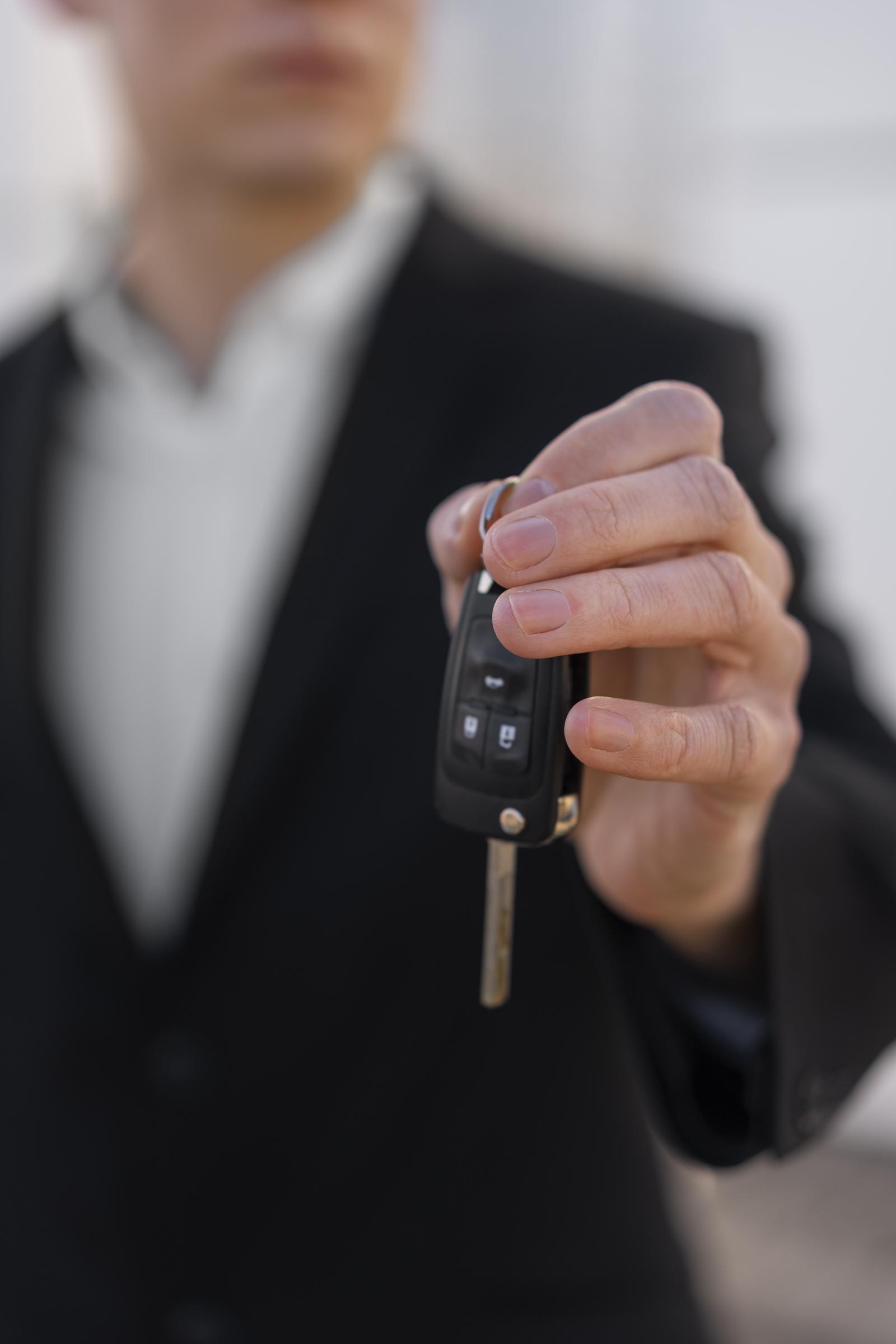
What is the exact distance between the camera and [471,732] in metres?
0.31

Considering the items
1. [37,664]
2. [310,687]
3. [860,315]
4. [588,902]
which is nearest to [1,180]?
[860,315]

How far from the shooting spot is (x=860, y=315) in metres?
1.88

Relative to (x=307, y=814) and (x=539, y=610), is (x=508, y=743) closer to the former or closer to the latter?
(x=539, y=610)

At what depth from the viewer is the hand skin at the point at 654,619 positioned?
29cm

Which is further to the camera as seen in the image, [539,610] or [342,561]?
Result: [342,561]

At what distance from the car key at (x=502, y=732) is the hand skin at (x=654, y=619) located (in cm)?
2

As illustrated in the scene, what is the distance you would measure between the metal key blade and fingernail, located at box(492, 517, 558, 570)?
97 millimetres

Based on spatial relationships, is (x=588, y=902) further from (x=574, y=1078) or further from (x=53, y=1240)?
(x=53, y=1240)

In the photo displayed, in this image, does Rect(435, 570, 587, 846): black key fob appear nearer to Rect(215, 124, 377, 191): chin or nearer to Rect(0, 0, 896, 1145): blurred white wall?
Rect(215, 124, 377, 191): chin

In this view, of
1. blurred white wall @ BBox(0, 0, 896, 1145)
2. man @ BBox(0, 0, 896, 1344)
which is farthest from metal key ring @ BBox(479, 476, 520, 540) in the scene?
blurred white wall @ BBox(0, 0, 896, 1145)

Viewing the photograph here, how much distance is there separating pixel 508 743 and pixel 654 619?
0.05m

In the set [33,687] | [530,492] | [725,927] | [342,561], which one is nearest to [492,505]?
[530,492]

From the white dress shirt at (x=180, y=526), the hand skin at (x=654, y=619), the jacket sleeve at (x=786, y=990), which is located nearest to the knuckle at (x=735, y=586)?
the hand skin at (x=654, y=619)

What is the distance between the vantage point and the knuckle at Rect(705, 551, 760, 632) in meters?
0.32
